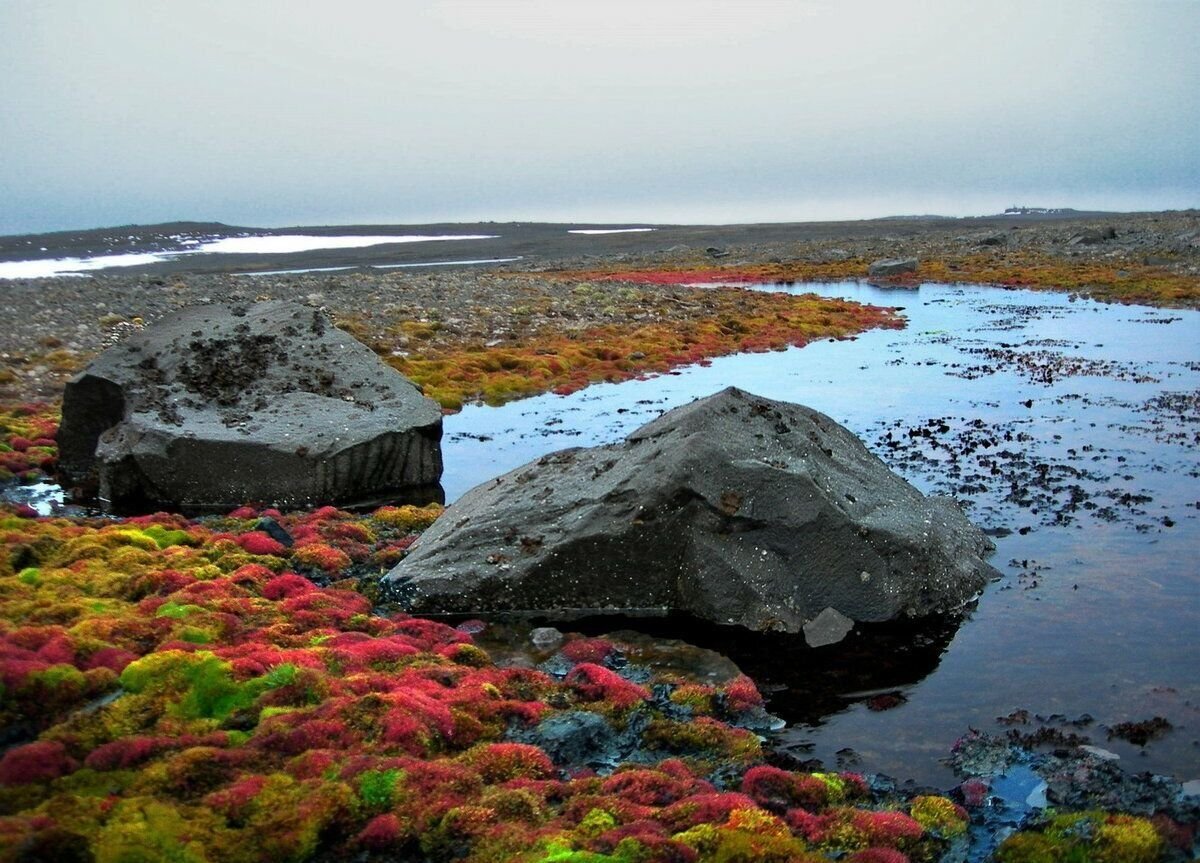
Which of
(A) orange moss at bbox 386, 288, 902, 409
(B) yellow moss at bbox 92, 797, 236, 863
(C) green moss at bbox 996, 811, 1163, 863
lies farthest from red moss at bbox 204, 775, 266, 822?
(A) orange moss at bbox 386, 288, 902, 409

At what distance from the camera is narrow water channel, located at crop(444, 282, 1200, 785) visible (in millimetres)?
11391

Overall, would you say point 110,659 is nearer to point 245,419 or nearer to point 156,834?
point 156,834

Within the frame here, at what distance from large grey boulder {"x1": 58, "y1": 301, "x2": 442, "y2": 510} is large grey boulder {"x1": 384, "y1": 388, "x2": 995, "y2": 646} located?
21.1 feet

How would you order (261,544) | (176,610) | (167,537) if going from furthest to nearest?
(167,537) → (261,544) → (176,610)

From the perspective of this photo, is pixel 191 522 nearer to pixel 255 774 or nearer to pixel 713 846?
pixel 255 774

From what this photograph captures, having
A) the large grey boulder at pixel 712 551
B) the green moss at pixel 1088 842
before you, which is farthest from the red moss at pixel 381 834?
the large grey boulder at pixel 712 551

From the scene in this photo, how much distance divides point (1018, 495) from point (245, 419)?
17.5m

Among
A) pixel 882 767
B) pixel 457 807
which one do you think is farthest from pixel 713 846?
pixel 882 767

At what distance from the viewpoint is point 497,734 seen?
10.7m

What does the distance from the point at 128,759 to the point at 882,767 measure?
25.8 ft

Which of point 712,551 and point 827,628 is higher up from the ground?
point 712,551

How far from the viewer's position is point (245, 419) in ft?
71.2

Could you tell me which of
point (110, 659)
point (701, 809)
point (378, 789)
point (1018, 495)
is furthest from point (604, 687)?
point (1018, 495)

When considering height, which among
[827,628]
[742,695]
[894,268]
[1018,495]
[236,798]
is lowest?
[742,695]
